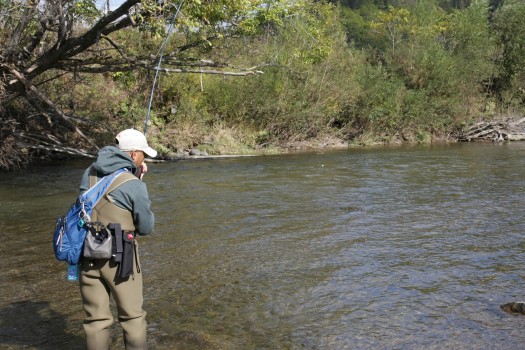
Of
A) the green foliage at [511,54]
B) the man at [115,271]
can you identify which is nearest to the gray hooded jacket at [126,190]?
the man at [115,271]

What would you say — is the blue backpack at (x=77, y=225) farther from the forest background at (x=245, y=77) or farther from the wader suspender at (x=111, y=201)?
the forest background at (x=245, y=77)

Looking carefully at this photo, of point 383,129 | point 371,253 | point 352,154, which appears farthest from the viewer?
point 383,129

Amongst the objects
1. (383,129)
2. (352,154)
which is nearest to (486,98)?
(383,129)

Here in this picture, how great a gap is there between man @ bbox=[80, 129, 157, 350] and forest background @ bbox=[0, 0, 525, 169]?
16.1 feet

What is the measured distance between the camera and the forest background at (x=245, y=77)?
13.3m

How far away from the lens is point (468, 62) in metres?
34.6

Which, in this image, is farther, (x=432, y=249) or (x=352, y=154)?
(x=352, y=154)

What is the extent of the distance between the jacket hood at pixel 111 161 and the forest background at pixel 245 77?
190 inches

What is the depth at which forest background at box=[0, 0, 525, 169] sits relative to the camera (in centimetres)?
1332

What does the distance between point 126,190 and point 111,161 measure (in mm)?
252

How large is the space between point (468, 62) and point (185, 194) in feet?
91.3

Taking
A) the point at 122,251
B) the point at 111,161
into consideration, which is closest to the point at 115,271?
the point at 122,251

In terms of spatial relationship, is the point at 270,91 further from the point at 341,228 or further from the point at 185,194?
the point at 341,228

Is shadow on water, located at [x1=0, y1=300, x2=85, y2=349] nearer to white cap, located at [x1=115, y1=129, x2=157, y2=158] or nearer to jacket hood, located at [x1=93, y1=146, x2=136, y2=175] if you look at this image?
jacket hood, located at [x1=93, y1=146, x2=136, y2=175]
